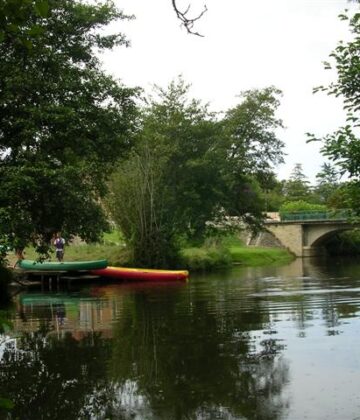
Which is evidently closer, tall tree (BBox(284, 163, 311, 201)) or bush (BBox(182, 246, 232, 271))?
bush (BBox(182, 246, 232, 271))

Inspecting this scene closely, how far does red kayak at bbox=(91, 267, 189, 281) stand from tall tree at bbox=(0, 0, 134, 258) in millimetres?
9985

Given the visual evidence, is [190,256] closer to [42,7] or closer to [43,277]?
[43,277]

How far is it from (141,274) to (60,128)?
12.7 metres

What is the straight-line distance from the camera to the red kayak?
29484mm

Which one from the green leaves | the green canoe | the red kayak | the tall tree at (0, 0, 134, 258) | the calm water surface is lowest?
the calm water surface

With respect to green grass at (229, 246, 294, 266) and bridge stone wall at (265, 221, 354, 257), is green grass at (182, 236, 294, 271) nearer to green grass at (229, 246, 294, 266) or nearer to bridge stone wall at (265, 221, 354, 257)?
green grass at (229, 246, 294, 266)

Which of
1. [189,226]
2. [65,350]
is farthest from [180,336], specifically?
[189,226]

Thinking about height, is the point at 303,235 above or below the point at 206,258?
above

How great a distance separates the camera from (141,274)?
2986 centimetres

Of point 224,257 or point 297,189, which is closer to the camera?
point 224,257

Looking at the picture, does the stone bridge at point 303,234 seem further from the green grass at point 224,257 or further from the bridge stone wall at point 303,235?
the green grass at point 224,257

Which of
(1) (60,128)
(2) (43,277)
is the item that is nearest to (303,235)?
(2) (43,277)

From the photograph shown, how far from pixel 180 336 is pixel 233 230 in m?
32.1

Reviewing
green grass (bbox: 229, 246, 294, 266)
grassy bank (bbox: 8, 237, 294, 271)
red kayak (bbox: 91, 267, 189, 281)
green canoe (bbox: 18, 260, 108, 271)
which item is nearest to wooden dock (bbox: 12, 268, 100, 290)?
green canoe (bbox: 18, 260, 108, 271)
